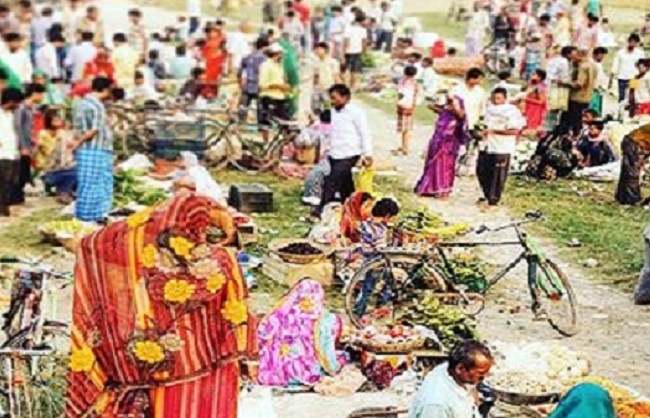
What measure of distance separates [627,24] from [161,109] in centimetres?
1213

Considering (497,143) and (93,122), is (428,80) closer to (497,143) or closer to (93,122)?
(497,143)

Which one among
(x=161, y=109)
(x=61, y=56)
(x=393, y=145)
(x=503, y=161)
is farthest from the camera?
(x=61, y=56)

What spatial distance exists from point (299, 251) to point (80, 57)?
723 cm

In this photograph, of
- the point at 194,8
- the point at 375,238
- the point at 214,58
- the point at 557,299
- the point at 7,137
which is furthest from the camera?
the point at 194,8

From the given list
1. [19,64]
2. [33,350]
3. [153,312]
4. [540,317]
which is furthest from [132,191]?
[153,312]

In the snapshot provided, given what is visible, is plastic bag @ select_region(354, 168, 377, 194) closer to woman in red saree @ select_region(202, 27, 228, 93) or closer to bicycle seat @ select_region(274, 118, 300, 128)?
bicycle seat @ select_region(274, 118, 300, 128)

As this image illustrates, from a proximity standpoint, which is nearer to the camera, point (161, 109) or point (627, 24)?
point (161, 109)

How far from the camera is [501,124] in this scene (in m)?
13.9

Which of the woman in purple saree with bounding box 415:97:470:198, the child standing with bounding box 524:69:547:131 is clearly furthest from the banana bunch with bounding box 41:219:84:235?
the child standing with bounding box 524:69:547:131

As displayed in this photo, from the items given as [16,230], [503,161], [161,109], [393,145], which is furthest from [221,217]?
[393,145]

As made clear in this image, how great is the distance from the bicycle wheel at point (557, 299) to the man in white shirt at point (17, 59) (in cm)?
770

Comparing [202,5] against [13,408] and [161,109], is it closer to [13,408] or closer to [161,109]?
[161,109]

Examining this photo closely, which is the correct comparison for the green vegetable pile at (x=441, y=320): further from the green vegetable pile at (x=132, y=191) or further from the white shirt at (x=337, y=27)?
the white shirt at (x=337, y=27)

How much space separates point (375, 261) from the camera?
10.1 m
